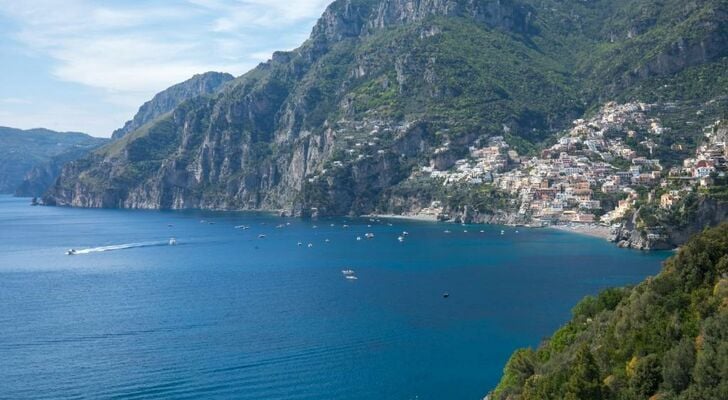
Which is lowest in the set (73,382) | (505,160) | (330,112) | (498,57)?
(73,382)

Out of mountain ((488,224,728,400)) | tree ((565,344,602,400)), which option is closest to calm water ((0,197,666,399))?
mountain ((488,224,728,400))

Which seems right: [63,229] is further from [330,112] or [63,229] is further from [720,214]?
[720,214]

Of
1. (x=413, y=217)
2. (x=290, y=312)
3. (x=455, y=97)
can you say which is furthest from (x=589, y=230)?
(x=455, y=97)

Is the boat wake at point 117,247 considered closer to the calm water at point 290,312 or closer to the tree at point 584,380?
the calm water at point 290,312

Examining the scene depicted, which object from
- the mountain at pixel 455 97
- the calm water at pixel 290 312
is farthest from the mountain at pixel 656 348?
the mountain at pixel 455 97

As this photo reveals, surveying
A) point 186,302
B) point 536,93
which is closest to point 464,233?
point 186,302

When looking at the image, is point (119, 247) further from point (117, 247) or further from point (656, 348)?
point (656, 348)
